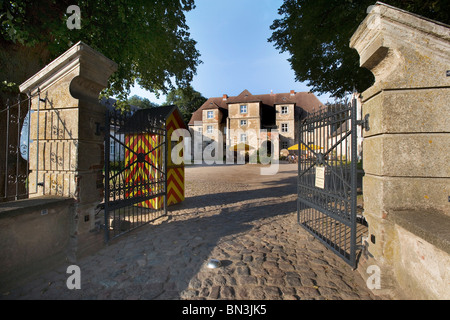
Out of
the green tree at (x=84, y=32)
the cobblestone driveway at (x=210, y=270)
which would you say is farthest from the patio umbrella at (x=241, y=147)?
the cobblestone driveway at (x=210, y=270)

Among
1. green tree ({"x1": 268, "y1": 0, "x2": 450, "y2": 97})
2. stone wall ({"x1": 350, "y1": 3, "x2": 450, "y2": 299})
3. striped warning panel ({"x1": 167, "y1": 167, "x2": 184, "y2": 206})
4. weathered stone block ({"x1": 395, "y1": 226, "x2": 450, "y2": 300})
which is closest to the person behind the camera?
weathered stone block ({"x1": 395, "y1": 226, "x2": 450, "y2": 300})

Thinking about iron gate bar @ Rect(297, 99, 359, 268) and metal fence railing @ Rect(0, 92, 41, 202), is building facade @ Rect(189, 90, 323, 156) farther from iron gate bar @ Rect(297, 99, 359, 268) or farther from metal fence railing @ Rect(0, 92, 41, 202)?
metal fence railing @ Rect(0, 92, 41, 202)

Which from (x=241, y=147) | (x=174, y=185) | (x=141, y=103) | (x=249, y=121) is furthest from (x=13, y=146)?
(x=141, y=103)

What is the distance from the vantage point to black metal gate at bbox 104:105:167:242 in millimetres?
3983

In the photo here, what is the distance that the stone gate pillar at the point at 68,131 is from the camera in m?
3.38

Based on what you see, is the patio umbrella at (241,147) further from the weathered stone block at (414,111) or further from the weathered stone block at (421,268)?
the weathered stone block at (421,268)

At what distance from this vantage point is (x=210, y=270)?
3066 millimetres

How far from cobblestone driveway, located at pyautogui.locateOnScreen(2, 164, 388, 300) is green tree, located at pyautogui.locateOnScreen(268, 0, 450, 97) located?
17.6 ft

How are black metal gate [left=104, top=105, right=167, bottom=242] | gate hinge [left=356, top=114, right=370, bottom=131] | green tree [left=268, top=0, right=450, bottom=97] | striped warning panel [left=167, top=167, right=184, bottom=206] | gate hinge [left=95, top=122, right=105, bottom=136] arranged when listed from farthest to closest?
striped warning panel [left=167, top=167, right=184, bottom=206], green tree [left=268, top=0, right=450, bottom=97], black metal gate [left=104, top=105, right=167, bottom=242], gate hinge [left=95, top=122, right=105, bottom=136], gate hinge [left=356, top=114, right=370, bottom=131]

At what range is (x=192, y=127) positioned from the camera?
39.1m

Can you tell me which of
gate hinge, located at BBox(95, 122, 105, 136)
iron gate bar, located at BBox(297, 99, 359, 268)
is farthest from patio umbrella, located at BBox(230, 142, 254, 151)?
gate hinge, located at BBox(95, 122, 105, 136)

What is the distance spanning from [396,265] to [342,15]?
5.58 meters
